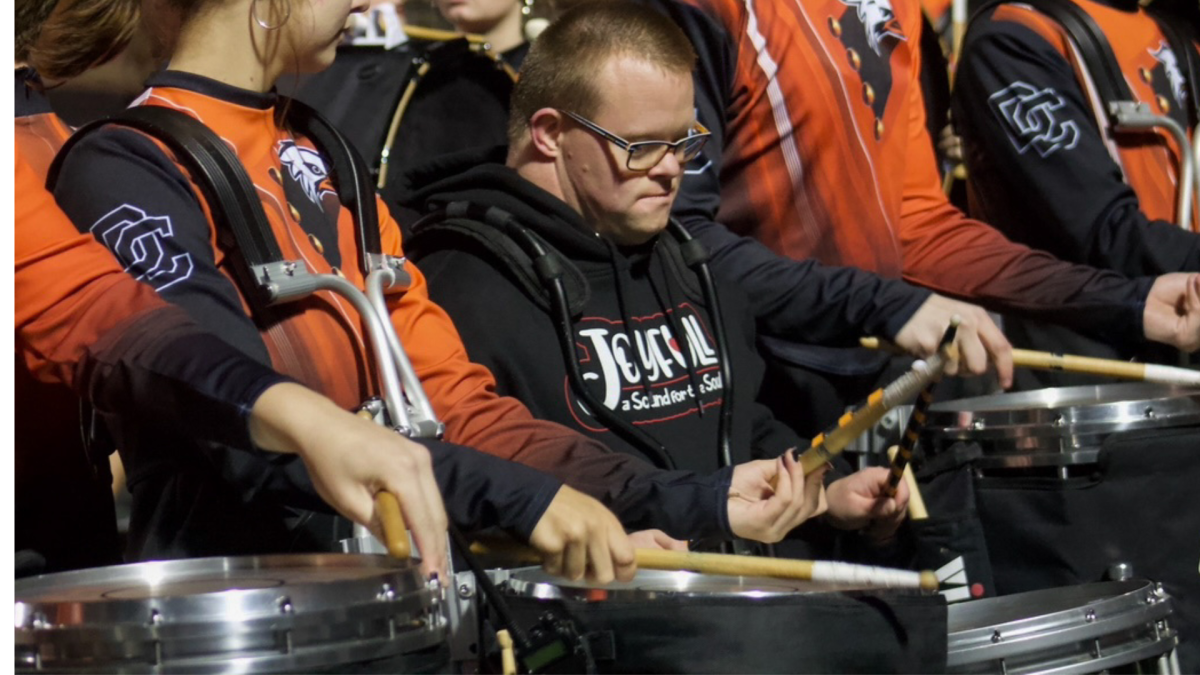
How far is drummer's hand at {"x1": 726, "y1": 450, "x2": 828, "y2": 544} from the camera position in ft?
8.18

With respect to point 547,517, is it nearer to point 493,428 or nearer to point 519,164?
point 493,428

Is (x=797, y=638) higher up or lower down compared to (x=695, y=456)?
lower down

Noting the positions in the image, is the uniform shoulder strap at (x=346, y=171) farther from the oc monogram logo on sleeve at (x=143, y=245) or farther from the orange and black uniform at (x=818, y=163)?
the orange and black uniform at (x=818, y=163)

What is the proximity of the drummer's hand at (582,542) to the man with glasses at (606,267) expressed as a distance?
2.35 feet

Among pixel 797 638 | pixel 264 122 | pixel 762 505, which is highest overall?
pixel 264 122

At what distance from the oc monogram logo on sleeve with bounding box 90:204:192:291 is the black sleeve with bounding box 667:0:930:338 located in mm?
1258

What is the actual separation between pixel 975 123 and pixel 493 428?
1.77m

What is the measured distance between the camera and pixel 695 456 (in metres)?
2.83

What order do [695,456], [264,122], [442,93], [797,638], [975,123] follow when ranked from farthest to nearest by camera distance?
1. [975,123]
2. [442,93]
3. [695,456]
4. [264,122]
5. [797,638]

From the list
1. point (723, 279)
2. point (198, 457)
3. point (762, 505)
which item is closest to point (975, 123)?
point (723, 279)

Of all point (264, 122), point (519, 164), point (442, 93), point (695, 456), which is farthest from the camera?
point (442, 93)

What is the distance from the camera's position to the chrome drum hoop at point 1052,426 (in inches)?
119

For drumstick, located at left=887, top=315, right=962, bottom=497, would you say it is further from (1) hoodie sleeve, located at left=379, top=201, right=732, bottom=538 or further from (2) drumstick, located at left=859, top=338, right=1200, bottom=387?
(1) hoodie sleeve, located at left=379, top=201, right=732, bottom=538

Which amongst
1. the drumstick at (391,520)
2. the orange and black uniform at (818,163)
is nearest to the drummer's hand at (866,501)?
the orange and black uniform at (818,163)
